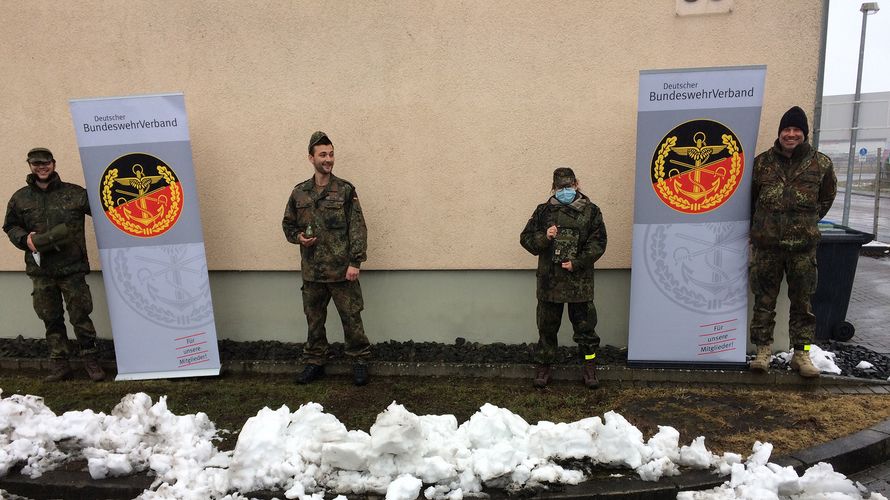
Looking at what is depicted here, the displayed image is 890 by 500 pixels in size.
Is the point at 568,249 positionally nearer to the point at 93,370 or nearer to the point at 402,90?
the point at 402,90

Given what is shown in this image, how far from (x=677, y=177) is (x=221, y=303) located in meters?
4.47

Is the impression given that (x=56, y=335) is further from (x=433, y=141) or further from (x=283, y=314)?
(x=433, y=141)

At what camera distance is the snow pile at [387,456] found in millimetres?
2971

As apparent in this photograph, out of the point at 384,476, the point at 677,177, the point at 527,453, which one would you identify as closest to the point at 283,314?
the point at 384,476

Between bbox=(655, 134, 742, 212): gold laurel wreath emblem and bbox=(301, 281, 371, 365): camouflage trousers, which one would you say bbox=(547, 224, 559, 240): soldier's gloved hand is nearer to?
bbox=(655, 134, 742, 212): gold laurel wreath emblem

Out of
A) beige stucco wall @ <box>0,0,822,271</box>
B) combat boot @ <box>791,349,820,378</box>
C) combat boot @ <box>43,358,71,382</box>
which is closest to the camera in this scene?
combat boot @ <box>791,349,820,378</box>

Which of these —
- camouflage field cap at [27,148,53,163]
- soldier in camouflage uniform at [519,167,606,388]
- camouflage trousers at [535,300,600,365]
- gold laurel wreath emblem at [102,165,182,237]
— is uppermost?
camouflage field cap at [27,148,53,163]

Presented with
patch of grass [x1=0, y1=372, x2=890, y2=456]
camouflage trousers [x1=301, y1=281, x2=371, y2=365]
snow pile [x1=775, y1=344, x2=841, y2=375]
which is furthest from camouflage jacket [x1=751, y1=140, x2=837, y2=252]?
camouflage trousers [x1=301, y1=281, x2=371, y2=365]

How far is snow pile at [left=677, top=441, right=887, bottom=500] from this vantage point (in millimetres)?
2844

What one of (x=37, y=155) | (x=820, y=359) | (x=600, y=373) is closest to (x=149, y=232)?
(x=37, y=155)

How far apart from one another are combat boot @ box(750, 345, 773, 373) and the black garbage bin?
3.87 feet

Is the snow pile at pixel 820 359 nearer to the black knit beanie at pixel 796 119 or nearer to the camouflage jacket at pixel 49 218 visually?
the black knit beanie at pixel 796 119

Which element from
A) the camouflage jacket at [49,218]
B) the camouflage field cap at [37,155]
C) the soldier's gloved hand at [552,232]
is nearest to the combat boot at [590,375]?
the soldier's gloved hand at [552,232]

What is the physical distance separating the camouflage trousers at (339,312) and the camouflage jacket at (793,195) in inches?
134
